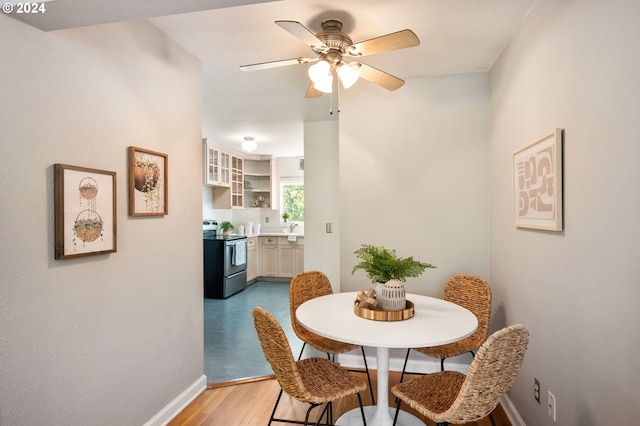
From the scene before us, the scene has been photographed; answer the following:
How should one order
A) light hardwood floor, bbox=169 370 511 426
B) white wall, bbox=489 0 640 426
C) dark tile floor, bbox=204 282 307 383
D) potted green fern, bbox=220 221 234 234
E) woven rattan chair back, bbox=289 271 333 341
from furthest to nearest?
1. potted green fern, bbox=220 221 234 234
2. dark tile floor, bbox=204 282 307 383
3. woven rattan chair back, bbox=289 271 333 341
4. light hardwood floor, bbox=169 370 511 426
5. white wall, bbox=489 0 640 426

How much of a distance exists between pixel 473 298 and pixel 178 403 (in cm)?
202

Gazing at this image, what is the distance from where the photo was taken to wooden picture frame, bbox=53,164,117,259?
1.48m

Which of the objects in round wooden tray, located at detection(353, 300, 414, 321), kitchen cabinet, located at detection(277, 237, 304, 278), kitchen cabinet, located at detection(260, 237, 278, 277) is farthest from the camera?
kitchen cabinet, located at detection(260, 237, 278, 277)

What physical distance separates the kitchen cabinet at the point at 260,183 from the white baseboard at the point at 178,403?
461cm

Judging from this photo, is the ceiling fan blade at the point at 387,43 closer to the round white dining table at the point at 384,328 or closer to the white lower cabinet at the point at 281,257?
the round white dining table at the point at 384,328

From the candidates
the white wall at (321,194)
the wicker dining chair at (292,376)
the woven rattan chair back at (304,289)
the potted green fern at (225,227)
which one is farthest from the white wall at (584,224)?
the potted green fern at (225,227)

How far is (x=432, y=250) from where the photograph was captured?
2840mm

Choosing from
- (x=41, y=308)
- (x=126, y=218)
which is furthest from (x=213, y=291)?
(x=41, y=308)

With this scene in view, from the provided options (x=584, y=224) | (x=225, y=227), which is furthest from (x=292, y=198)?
(x=584, y=224)

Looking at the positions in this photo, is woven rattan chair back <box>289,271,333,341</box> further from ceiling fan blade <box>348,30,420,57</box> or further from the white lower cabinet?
the white lower cabinet

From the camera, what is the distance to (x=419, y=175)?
284cm

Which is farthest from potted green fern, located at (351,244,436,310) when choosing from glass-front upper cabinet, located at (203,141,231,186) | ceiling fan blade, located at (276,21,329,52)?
glass-front upper cabinet, located at (203,141,231,186)

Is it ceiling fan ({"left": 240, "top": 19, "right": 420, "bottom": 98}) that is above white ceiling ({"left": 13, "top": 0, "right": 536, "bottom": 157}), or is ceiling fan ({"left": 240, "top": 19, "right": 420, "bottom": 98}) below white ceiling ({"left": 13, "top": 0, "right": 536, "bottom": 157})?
below

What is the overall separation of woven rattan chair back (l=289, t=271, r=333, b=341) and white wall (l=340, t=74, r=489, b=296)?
348mm
